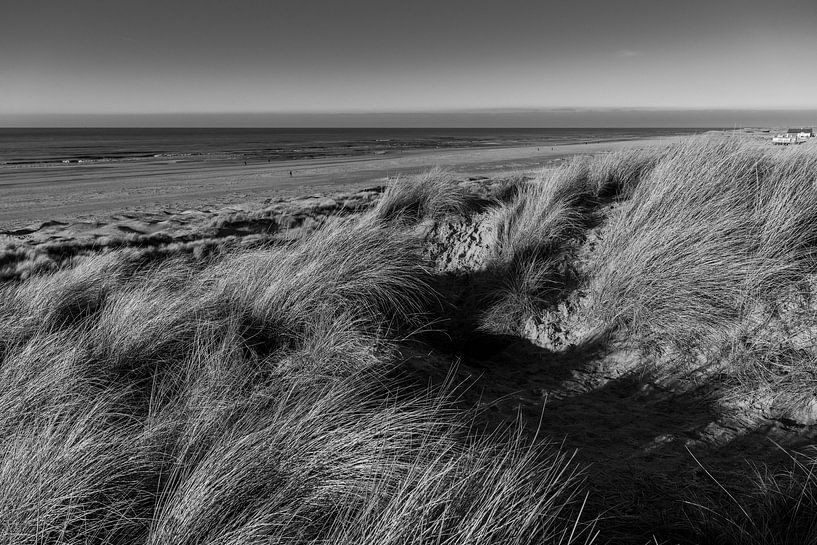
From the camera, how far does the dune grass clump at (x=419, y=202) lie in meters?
7.12

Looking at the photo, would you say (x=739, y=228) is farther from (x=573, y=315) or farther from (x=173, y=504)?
(x=173, y=504)

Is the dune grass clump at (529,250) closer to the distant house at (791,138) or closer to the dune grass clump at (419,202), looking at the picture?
the dune grass clump at (419,202)

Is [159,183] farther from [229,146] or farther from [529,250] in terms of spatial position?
[229,146]

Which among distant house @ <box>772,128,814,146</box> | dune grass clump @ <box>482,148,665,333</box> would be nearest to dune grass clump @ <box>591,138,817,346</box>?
dune grass clump @ <box>482,148,665,333</box>

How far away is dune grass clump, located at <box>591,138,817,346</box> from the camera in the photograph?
3787 mm

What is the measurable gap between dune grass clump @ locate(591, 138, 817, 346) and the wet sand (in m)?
4.24

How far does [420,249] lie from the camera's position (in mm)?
6164

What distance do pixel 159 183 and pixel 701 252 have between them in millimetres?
17399

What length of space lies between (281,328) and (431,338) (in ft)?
4.74

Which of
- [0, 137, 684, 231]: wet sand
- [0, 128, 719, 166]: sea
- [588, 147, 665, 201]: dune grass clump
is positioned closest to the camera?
[588, 147, 665, 201]: dune grass clump

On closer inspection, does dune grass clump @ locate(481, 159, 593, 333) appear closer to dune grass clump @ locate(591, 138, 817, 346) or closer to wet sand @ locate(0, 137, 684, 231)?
dune grass clump @ locate(591, 138, 817, 346)

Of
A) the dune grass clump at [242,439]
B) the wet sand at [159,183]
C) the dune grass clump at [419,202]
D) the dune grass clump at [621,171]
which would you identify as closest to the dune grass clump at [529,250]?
the dune grass clump at [621,171]

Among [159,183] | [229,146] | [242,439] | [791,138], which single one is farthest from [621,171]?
[229,146]

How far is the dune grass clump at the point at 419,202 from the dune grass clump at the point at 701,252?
101 inches
